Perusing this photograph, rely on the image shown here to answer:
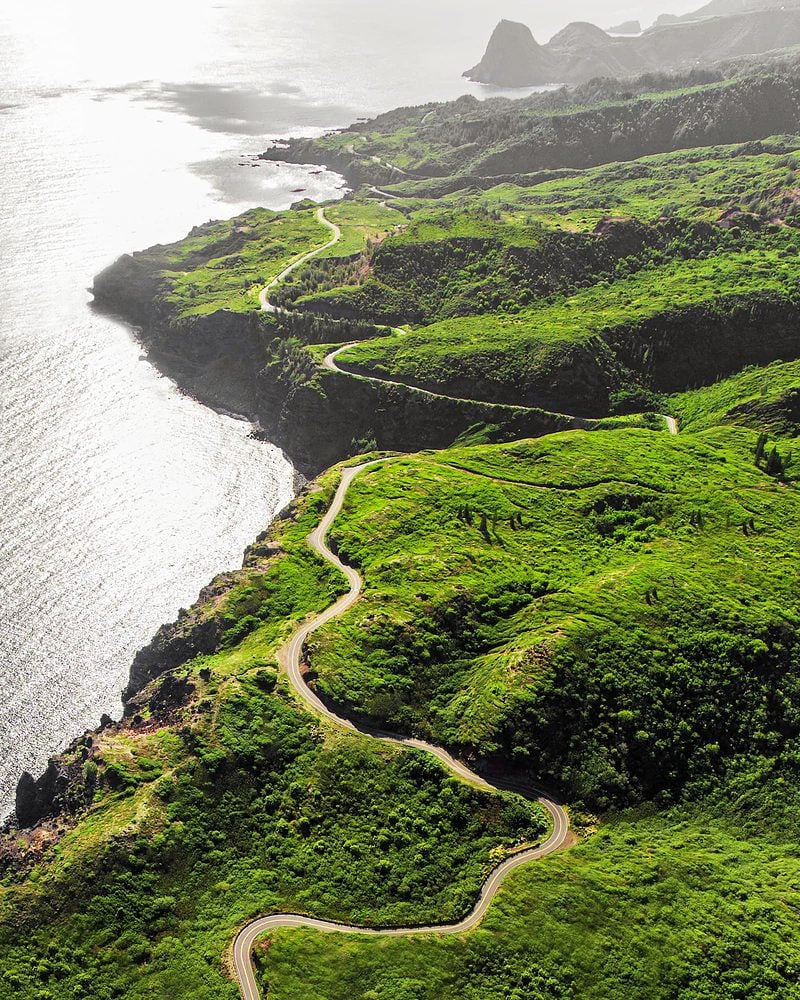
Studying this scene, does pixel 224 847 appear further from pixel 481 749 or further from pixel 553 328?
pixel 553 328

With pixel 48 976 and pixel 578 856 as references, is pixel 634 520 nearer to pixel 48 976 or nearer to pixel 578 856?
pixel 578 856

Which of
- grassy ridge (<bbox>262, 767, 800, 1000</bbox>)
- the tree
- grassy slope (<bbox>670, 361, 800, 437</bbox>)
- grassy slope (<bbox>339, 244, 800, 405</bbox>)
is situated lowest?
grassy ridge (<bbox>262, 767, 800, 1000</bbox>)

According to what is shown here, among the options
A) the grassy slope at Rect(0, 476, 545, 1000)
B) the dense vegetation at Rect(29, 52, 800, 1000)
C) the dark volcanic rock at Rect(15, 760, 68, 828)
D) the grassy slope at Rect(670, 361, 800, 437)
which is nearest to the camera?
the dense vegetation at Rect(29, 52, 800, 1000)

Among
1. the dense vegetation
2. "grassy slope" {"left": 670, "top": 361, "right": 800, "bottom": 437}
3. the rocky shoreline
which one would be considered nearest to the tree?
the dense vegetation

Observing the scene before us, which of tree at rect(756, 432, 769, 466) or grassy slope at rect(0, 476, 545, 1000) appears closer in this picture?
grassy slope at rect(0, 476, 545, 1000)

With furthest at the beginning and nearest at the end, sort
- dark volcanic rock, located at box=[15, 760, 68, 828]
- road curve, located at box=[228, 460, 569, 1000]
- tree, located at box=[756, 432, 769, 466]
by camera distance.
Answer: tree, located at box=[756, 432, 769, 466], dark volcanic rock, located at box=[15, 760, 68, 828], road curve, located at box=[228, 460, 569, 1000]

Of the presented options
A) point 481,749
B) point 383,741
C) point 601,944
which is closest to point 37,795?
point 383,741

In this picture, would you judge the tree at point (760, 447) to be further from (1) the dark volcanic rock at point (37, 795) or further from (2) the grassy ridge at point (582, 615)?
(1) the dark volcanic rock at point (37, 795)

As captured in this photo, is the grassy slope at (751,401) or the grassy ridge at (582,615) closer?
the grassy ridge at (582,615)

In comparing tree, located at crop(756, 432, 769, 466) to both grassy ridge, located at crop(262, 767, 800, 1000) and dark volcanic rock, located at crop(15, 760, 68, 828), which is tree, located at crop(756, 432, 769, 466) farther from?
dark volcanic rock, located at crop(15, 760, 68, 828)

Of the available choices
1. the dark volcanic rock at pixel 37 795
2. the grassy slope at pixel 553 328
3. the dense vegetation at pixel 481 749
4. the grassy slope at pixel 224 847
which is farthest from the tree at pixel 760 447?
the dark volcanic rock at pixel 37 795
